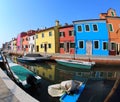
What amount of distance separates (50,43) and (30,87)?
104 feet

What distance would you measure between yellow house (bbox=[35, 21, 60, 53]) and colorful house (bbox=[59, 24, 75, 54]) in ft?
4.07

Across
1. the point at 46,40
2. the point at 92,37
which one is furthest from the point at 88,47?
the point at 46,40

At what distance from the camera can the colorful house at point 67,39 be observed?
39.7 m

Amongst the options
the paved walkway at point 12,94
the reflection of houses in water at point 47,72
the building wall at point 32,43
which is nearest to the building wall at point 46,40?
the building wall at point 32,43

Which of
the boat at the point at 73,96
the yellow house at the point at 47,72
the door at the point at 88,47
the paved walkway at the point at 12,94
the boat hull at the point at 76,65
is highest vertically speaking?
the door at the point at 88,47

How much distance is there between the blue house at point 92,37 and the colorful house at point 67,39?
8.45 feet

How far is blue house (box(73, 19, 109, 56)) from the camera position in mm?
34969

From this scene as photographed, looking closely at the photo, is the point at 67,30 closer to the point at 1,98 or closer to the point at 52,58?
the point at 52,58

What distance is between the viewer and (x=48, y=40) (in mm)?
46500

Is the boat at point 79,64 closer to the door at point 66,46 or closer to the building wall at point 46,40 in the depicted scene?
the door at point 66,46

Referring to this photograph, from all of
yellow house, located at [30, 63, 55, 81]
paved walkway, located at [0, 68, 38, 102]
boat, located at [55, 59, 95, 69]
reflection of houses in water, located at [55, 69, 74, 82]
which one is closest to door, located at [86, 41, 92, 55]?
boat, located at [55, 59, 95, 69]

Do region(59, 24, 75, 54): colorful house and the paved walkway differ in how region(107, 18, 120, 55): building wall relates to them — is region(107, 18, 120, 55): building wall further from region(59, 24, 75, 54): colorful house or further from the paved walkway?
the paved walkway

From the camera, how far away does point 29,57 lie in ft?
120

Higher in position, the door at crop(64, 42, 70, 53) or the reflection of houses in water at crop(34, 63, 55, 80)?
the door at crop(64, 42, 70, 53)
